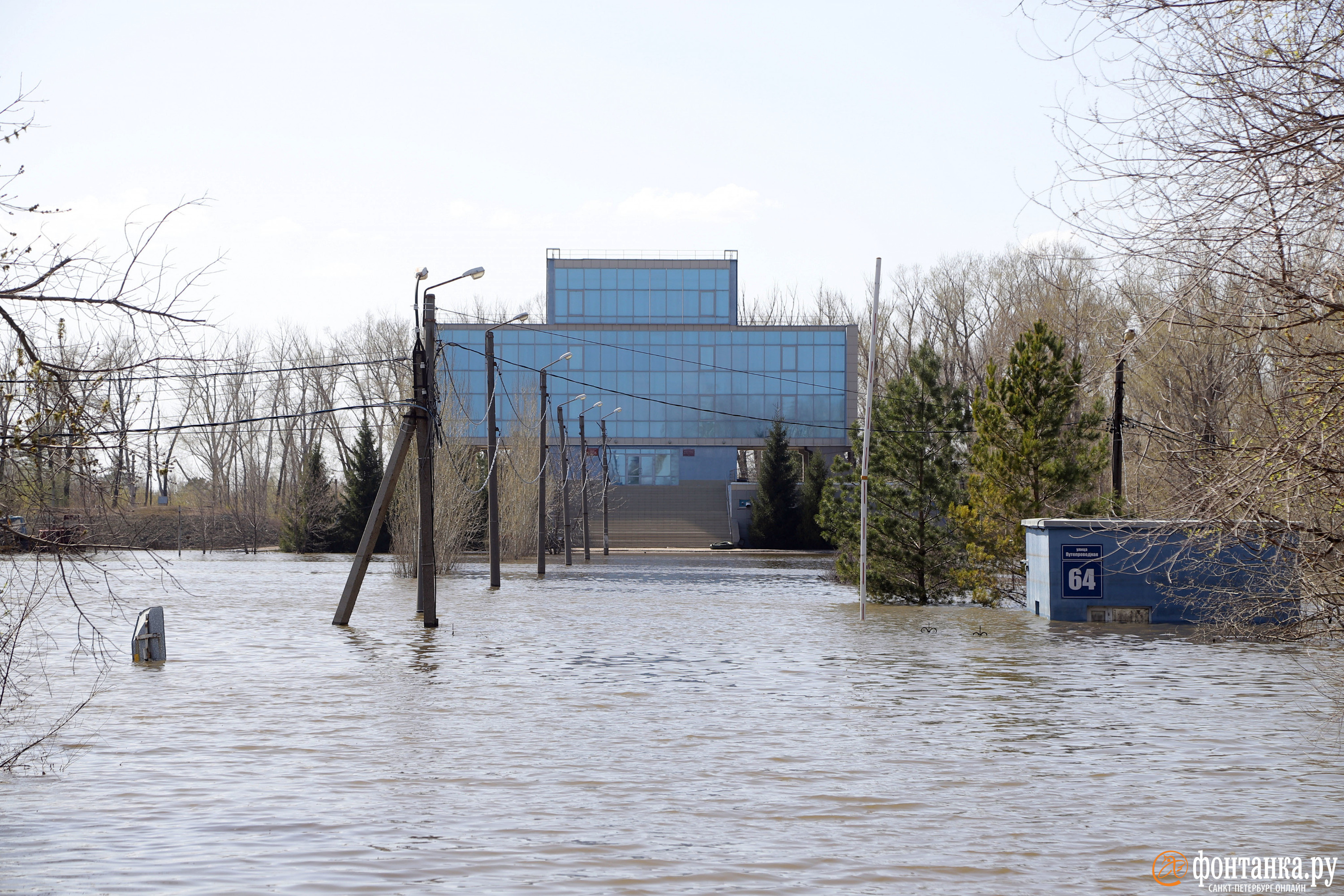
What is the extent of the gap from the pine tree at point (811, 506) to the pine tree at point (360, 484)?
22.1 meters

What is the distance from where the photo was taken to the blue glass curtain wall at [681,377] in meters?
89.2

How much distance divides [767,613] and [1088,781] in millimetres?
19921

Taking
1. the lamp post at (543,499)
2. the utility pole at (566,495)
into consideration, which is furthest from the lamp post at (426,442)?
the utility pole at (566,495)

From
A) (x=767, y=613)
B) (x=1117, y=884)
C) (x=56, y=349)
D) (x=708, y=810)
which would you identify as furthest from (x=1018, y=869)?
(x=767, y=613)

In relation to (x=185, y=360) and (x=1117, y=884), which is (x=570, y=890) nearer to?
→ (x=1117, y=884)

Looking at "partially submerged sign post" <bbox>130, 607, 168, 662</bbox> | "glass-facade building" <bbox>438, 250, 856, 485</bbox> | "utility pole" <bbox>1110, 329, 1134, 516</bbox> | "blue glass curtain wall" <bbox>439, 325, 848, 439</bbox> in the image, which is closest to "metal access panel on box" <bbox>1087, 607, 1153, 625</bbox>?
"utility pole" <bbox>1110, 329, 1134, 516</bbox>

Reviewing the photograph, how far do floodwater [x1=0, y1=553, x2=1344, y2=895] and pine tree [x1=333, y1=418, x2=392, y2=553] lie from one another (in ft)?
170

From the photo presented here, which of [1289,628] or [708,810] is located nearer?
[708,810]

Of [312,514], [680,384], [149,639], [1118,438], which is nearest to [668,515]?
[680,384]

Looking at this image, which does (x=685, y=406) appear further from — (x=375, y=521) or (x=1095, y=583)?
(x=375, y=521)

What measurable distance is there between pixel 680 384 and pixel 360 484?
24798 mm

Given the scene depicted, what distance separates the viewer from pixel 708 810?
355 inches

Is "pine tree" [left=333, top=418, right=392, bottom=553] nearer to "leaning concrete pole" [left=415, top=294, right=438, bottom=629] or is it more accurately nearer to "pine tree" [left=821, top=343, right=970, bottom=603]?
"pine tree" [left=821, top=343, right=970, bottom=603]

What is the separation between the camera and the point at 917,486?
31.7 metres
